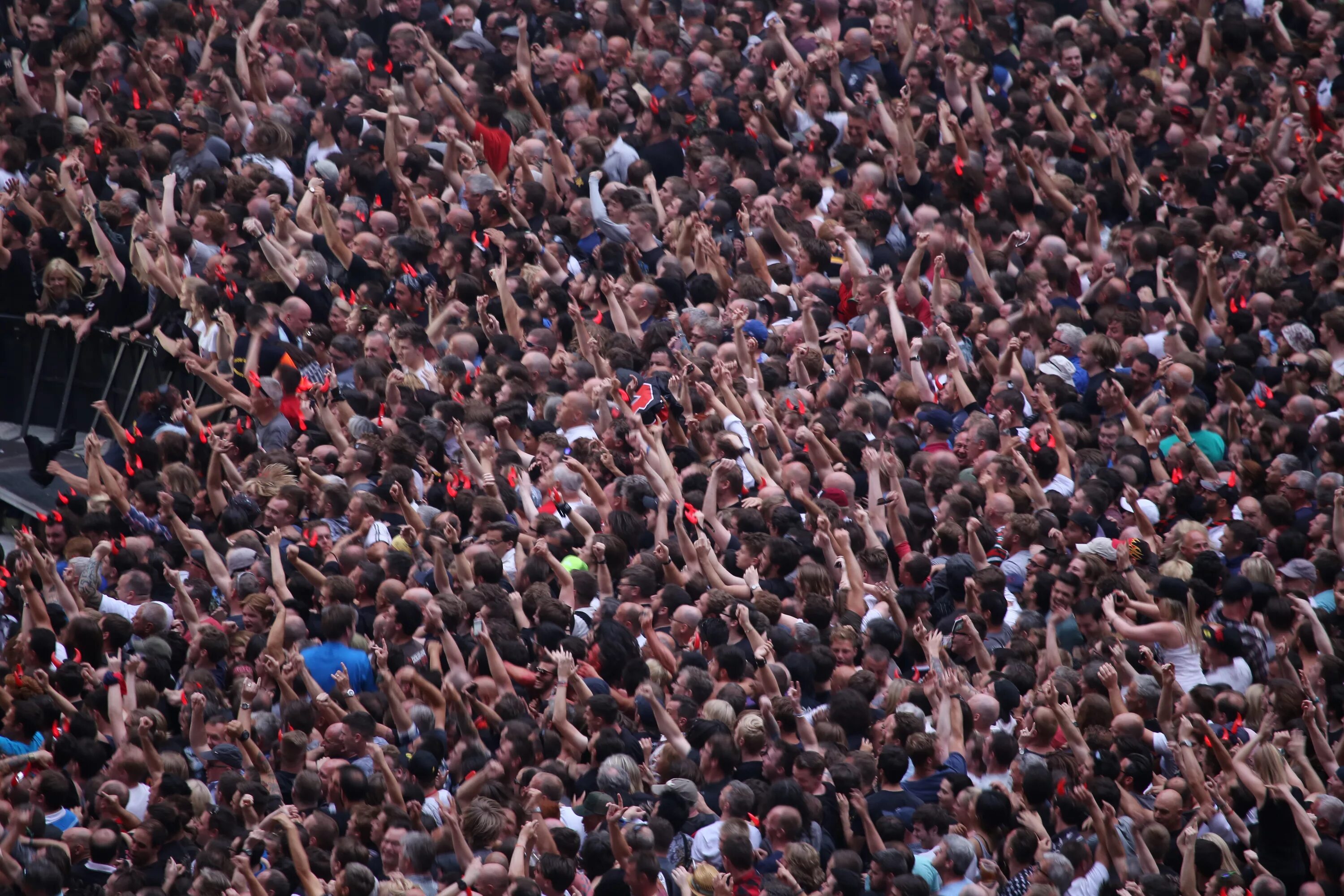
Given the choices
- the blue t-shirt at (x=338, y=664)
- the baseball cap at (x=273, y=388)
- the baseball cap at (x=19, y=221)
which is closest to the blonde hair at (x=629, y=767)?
the blue t-shirt at (x=338, y=664)

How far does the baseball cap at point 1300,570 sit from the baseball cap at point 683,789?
15.0 ft

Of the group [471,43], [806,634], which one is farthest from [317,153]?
[806,634]

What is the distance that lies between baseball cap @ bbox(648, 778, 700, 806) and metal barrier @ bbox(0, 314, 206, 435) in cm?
598

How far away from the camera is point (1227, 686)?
1120cm

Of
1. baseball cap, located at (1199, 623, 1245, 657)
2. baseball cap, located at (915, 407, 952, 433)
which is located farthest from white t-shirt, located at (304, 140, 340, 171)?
baseball cap, located at (1199, 623, 1245, 657)

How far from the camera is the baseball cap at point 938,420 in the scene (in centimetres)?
1364

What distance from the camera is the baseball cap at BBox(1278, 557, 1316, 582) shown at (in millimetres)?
12312

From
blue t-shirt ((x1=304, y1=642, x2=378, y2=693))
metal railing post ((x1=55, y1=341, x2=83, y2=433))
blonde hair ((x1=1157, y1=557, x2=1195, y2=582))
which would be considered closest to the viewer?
blue t-shirt ((x1=304, y1=642, x2=378, y2=693))

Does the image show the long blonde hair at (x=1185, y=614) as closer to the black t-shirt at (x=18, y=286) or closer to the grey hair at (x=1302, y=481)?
the grey hair at (x=1302, y=481)

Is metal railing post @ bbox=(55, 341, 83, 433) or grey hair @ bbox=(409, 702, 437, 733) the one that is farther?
metal railing post @ bbox=(55, 341, 83, 433)

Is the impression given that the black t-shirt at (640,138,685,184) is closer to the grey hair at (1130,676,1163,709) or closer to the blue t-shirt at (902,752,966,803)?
the grey hair at (1130,676,1163,709)

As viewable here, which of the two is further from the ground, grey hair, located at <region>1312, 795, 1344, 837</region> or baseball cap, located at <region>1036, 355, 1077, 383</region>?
grey hair, located at <region>1312, 795, 1344, 837</region>

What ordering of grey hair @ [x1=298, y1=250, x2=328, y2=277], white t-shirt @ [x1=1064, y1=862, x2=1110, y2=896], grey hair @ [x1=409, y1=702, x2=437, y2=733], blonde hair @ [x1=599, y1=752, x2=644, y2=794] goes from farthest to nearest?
grey hair @ [x1=298, y1=250, x2=328, y2=277], grey hair @ [x1=409, y1=702, x2=437, y2=733], blonde hair @ [x1=599, y1=752, x2=644, y2=794], white t-shirt @ [x1=1064, y1=862, x2=1110, y2=896]

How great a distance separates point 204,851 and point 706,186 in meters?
8.34
